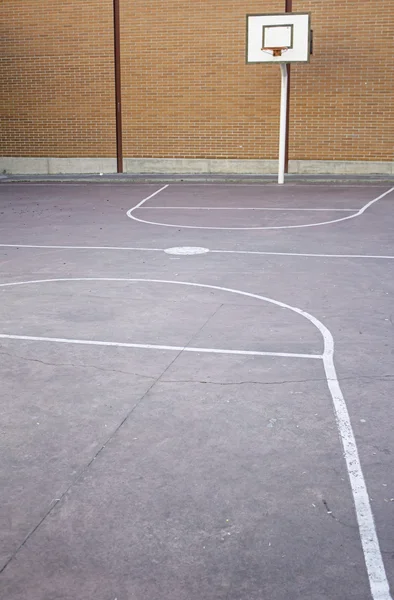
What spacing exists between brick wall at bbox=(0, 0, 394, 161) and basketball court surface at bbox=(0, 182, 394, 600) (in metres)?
10.2

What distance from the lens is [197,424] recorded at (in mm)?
5449

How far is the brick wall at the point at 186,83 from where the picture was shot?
20.5 metres

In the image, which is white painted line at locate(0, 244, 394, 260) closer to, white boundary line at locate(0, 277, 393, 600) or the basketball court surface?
the basketball court surface

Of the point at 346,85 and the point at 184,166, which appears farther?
the point at 184,166

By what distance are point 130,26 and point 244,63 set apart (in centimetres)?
371

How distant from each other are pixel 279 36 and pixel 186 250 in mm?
9546

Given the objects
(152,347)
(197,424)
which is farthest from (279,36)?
(197,424)

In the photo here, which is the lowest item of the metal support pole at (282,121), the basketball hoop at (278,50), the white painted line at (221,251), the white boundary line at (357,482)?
the white boundary line at (357,482)

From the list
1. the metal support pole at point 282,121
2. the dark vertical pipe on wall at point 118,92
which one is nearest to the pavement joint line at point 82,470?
the metal support pole at point 282,121

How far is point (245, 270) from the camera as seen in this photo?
10578 mm

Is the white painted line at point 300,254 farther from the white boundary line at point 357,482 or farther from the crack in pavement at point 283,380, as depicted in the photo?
the crack in pavement at point 283,380

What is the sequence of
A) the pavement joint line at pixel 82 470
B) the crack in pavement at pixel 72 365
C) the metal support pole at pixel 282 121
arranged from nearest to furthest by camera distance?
1. the pavement joint line at pixel 82 470
2. the crack in pavement at pixel 72 365
3. the metal support pole at pixel 282 121

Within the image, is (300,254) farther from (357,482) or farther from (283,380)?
(357,482)

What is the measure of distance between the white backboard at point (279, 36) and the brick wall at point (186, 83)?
1.76m
